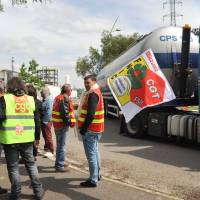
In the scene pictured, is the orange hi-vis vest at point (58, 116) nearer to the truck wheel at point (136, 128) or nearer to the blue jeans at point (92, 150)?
the blue jeans at point (92, 150)

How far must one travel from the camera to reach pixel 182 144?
11891 millimetres

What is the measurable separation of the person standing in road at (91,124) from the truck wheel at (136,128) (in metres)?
6.22

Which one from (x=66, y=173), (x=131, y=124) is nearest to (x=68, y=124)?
(x=66, y=173)

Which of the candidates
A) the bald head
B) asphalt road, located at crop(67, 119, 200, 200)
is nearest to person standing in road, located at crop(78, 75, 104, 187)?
asphalt road, located at crop(67, 119, 200, 200)

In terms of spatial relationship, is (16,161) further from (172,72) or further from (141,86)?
(172,72)

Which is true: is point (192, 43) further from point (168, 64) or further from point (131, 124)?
point (131, 124)

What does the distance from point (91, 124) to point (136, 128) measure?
6570 millimetres

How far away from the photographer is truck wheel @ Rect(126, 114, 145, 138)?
12992mm

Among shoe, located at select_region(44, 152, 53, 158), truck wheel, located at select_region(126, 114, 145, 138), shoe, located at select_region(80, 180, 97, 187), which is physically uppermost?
truck wheel, located at select_region(126, 114, 145, 138)

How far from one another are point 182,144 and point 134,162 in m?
3.17

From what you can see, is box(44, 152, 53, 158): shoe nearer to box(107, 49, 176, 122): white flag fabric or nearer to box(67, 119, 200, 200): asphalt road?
box(67, 119, 200, 200): asphalt road

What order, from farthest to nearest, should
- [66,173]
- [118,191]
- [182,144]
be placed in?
[182,144] < [66,173] < [118,191]

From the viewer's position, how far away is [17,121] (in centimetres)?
587

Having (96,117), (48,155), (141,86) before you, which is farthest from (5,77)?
(96,117)
